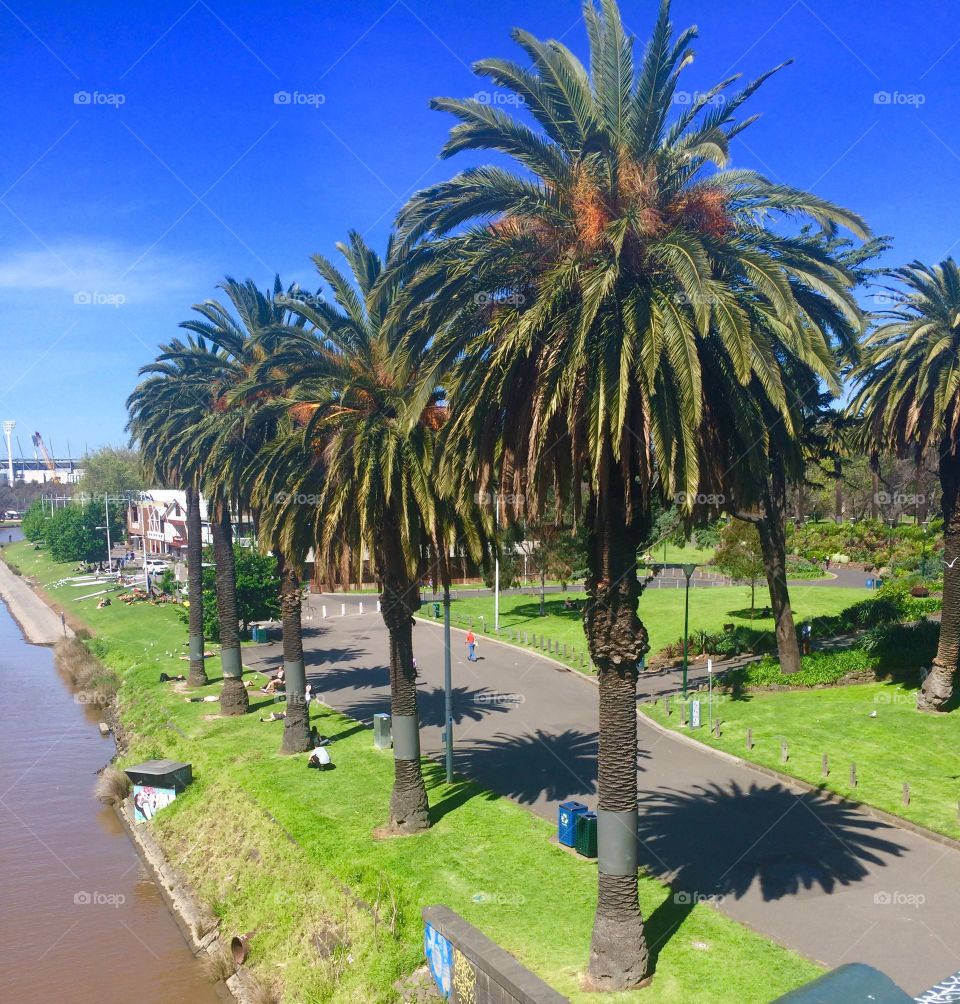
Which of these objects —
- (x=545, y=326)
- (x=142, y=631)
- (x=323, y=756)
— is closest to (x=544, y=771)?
(x=323, y=756)

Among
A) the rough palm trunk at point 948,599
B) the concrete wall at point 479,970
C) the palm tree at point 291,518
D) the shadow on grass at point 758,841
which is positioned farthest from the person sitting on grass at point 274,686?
the rough palm trunk at point 948,599

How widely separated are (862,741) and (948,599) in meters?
4.85

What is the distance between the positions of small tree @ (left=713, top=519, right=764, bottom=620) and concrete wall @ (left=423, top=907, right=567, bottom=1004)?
28.3 m

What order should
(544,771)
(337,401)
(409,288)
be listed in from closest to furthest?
1. (409,288)
2. (337,401)
3. (544,771)

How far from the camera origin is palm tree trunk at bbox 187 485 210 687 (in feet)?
109

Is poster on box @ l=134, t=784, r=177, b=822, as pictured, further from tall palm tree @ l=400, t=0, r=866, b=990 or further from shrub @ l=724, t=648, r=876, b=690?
shrub @ l=724, t=648, r=876, b=690

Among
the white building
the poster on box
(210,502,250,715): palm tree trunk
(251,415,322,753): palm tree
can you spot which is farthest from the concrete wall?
the white building

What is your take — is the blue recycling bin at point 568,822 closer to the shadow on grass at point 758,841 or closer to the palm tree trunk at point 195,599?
the shadow on grass at point 758,841

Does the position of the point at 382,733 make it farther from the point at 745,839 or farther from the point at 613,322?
the point at 613,322

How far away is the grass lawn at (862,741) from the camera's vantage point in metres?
18.7

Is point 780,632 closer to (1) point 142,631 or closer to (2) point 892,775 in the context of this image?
(2) point 892,775

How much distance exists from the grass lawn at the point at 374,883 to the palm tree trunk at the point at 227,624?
8.63 feet

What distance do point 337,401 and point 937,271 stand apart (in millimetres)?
16841

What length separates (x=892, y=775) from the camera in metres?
19.9
